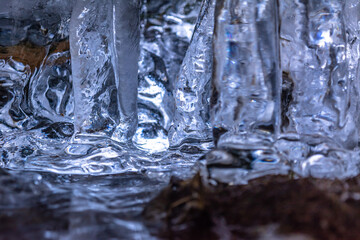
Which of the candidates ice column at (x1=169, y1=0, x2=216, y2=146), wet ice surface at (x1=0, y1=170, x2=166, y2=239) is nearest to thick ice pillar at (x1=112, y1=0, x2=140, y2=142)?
ice column at (x1=169, y1=0, x2=216, y2=146)

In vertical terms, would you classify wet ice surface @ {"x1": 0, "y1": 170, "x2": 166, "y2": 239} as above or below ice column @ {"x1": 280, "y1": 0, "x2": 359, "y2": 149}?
below

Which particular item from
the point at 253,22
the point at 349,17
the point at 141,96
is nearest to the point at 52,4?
the point at 141,96

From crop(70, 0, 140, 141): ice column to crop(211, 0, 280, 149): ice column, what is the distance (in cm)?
33

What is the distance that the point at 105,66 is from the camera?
0.98 m

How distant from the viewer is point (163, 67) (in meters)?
1.21

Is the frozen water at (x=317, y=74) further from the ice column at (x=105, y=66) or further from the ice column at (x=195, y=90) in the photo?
the ice column at (x=105, y=66)

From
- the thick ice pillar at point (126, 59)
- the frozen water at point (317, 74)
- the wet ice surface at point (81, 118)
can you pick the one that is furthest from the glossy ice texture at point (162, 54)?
the frozen water at point (317, 74)

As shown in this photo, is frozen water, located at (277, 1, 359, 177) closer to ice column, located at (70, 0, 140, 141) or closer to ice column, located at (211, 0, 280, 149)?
ice column, located at (211, 0, 280, 149)

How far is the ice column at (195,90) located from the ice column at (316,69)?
197 mm

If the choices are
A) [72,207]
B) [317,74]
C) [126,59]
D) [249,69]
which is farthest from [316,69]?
[72,207]

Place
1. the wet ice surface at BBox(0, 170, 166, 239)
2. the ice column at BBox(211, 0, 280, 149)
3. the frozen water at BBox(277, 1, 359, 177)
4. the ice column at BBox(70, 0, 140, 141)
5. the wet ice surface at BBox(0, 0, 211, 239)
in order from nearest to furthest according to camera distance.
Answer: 1. the wet ice surface at BBox(0, 170, 166, 239)
2. the wet ice surface at BBox(0, 0, 211, 239)
3. the ice column at BBox(211, 0, 280, 149)
4. the frozen water at BBox(277, 1, 359, 177)
5. the ice column at BBox(70, 0, 140, 141)

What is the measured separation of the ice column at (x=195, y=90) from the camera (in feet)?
3.23

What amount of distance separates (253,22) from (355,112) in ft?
1.09

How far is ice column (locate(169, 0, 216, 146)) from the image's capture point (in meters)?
0.98
